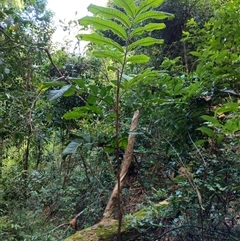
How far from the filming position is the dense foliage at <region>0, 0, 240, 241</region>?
3.22 feet

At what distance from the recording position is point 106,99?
1.01 metres

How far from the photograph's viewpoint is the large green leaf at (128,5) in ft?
2.75

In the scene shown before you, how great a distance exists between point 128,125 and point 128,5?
900mm

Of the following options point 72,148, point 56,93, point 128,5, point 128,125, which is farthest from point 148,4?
point 128,125

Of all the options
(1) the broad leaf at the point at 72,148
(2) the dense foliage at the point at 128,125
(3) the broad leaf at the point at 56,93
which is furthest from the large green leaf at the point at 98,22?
(1) the broad leaf at the point at 72,148

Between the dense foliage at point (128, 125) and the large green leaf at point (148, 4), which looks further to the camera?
the dense foliage at point (128, 125)

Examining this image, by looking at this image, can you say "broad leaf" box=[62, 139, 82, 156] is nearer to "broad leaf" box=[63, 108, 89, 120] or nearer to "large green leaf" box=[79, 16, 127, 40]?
"broad leaf" box=[63, 108, 89, 120]

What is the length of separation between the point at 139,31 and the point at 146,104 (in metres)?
0.39

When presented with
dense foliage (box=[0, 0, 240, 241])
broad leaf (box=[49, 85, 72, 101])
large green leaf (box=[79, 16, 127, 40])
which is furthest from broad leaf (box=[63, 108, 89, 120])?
large green leaf (box=[79, 16, 127, 40])

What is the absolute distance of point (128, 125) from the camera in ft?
5.46

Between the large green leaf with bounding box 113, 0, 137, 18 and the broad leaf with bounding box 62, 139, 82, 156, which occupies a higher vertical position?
the large green leaf with bounding box 113, 0, 137, 18

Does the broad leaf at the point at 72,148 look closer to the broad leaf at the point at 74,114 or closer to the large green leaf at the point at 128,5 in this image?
the broad leaf at the point at 74,114

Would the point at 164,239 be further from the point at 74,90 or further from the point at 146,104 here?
the point at 74,90

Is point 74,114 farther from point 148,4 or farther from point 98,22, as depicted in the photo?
point 148,4
